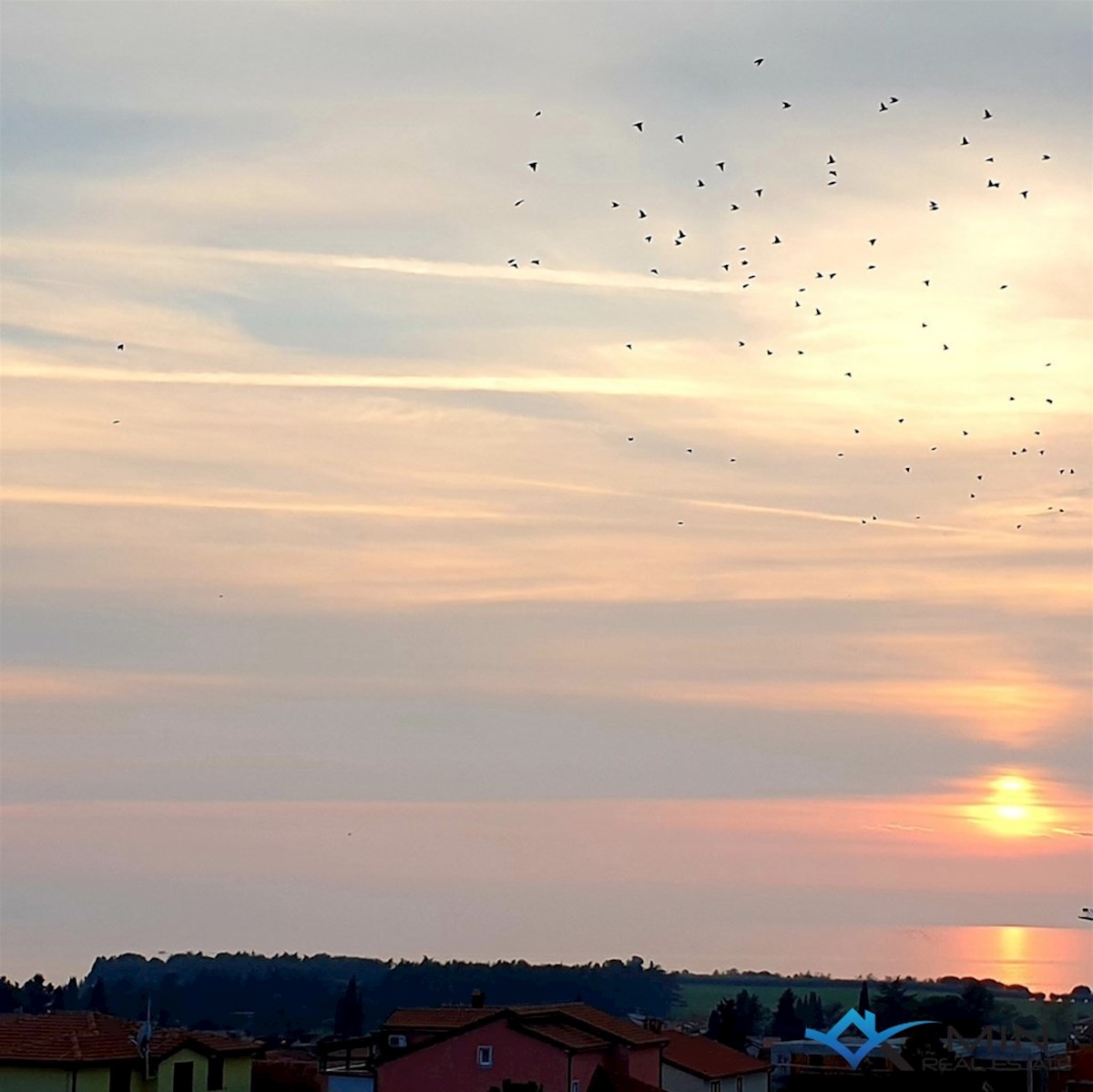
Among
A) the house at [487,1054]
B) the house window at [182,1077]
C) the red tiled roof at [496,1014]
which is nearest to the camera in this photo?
the house window at [182,1077]

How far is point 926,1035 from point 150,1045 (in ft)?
169

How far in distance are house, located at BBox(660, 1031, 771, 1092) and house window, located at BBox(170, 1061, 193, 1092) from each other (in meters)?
21.3

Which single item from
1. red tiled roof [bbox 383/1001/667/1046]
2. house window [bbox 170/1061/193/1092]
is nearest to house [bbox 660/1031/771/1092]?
red tiled roof [bbox 383/1001/667/1046]

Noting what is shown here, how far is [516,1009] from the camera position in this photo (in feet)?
259

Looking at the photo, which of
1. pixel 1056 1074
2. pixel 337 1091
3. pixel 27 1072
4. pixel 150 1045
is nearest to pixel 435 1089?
pixel 337 1091

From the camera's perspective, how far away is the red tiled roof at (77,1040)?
2581 inches

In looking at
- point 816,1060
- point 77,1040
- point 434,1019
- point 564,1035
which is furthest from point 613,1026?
point 816,1060

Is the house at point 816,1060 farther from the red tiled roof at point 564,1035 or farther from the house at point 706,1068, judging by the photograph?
the red tiled roof at point 564,1035

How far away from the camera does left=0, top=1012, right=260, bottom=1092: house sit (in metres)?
65.2

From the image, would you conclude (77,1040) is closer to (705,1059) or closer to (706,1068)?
(706,1068)

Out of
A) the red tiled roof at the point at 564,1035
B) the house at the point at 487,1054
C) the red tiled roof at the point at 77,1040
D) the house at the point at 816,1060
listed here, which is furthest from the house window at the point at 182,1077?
the house at the point at 816,1060

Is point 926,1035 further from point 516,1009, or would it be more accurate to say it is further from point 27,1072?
point 27,1072

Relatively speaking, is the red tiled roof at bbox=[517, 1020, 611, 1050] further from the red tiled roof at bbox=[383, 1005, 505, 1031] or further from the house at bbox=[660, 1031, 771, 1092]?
the house at bbox=[660, 1031, 771, 1092]

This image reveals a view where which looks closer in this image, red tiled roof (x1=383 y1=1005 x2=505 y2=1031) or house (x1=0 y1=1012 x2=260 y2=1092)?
house (x1=0 y1=1012 x2=260 y2=1092)
